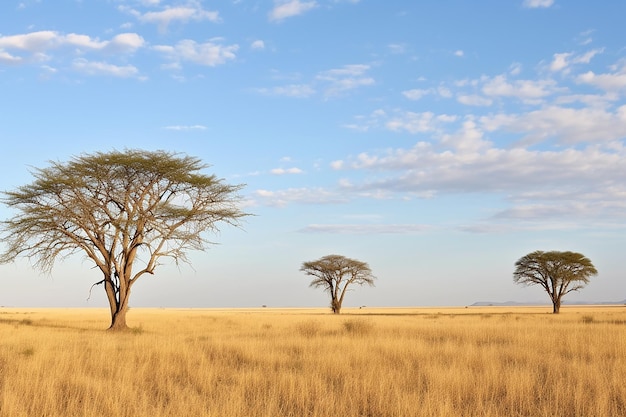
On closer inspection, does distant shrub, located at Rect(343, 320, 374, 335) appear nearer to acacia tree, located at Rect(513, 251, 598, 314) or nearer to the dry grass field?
the dry grass field

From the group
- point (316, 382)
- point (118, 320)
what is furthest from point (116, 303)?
point (316, 382)

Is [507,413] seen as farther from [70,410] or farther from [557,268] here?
[557,268]

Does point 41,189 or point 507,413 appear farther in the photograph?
point 41,189

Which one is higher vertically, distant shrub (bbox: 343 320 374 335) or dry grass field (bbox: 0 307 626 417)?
dry grass field (bbox: 0 307 626 417)

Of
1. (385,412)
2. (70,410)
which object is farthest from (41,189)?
(385,412)

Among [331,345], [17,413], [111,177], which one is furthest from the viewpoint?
[111,177]

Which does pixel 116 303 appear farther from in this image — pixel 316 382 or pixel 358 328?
pixel 316 382

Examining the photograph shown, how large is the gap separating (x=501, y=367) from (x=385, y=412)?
190 inches

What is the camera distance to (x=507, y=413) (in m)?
7.64

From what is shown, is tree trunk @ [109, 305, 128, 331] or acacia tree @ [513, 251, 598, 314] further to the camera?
acacia tree @ [513, 251, 598, 314]

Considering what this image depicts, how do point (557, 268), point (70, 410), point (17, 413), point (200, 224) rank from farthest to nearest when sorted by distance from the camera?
1. point (557, 268)
2. point (200, 224)
3. point (70, 410)
4. point (17, 413)

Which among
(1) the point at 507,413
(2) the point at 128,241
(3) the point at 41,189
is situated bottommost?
(1) the point at 507,413

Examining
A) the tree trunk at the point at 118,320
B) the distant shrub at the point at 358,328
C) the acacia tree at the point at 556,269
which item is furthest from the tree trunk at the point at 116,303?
the acacia tree at the point at 556,269

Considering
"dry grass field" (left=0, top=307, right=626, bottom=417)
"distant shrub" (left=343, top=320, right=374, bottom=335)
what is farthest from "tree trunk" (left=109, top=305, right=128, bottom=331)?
"dry grass field" (left=0, top=307, right=626, bottom=417)
